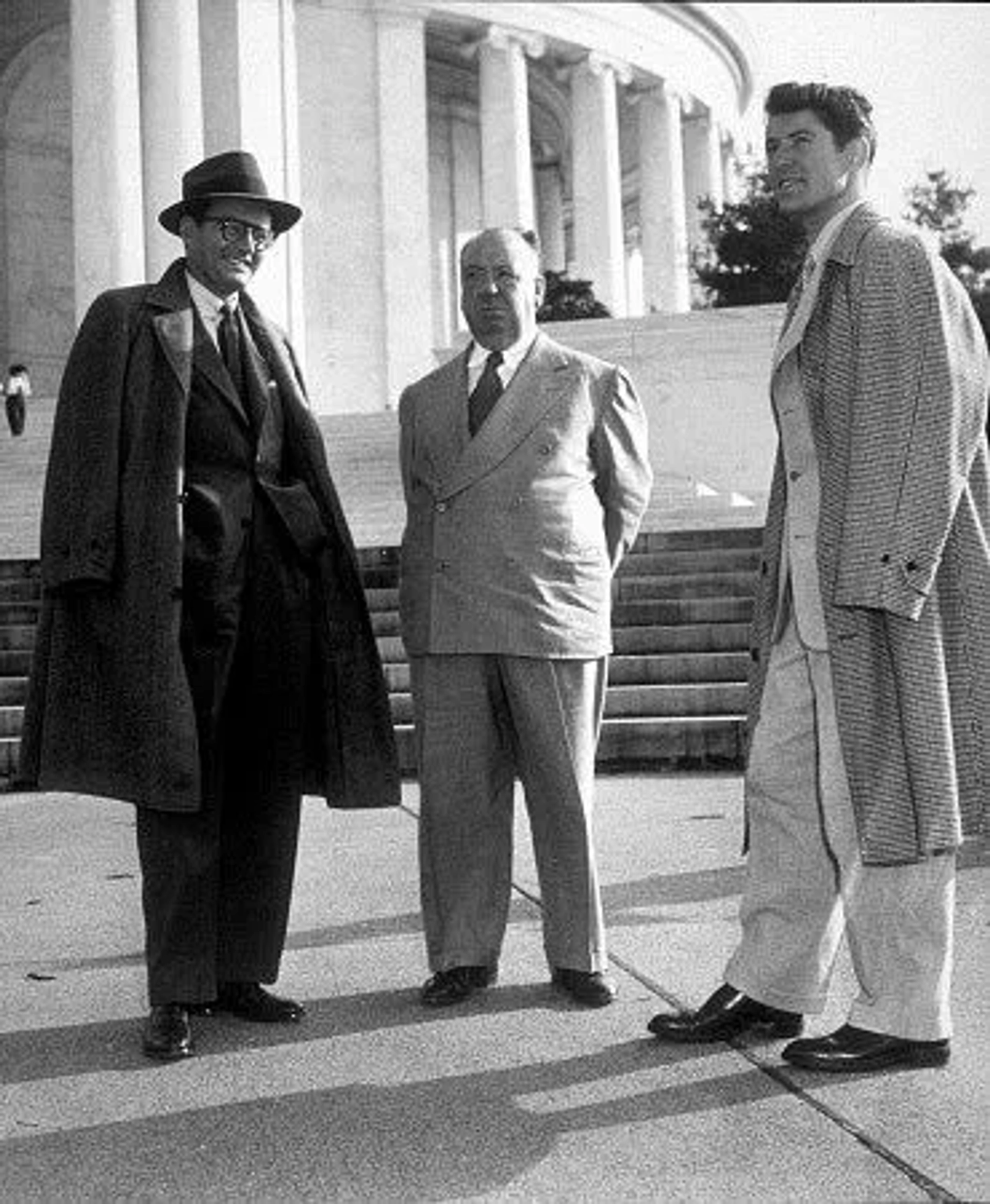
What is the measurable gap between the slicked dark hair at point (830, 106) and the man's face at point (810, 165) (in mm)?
13

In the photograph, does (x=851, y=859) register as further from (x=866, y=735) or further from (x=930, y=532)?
(x=930, y=532)

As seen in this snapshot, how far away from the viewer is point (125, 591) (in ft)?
16.2

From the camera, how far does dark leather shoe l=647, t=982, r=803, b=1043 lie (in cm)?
459

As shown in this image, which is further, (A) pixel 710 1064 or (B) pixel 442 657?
(B) pixel 442 657

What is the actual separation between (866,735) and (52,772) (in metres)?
2.20

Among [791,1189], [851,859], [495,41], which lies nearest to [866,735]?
[851,859]

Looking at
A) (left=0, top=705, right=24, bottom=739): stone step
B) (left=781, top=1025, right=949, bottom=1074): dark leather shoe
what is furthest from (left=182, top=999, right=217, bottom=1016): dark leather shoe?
(left=0, top=705, right=24, bottom=739): stone step

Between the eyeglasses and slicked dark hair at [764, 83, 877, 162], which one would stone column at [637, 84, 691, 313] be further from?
slicked dark hair at [764, 83, 877, 162]

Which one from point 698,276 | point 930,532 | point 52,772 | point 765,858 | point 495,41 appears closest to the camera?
point 930,532

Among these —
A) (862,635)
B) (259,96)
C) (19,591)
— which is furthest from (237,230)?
(259,96)

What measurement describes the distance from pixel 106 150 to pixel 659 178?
78.6ft

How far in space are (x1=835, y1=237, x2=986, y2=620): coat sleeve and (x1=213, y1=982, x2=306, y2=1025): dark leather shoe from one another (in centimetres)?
190

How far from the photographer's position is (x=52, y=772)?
502cm

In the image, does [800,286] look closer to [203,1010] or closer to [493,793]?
[493,793]
